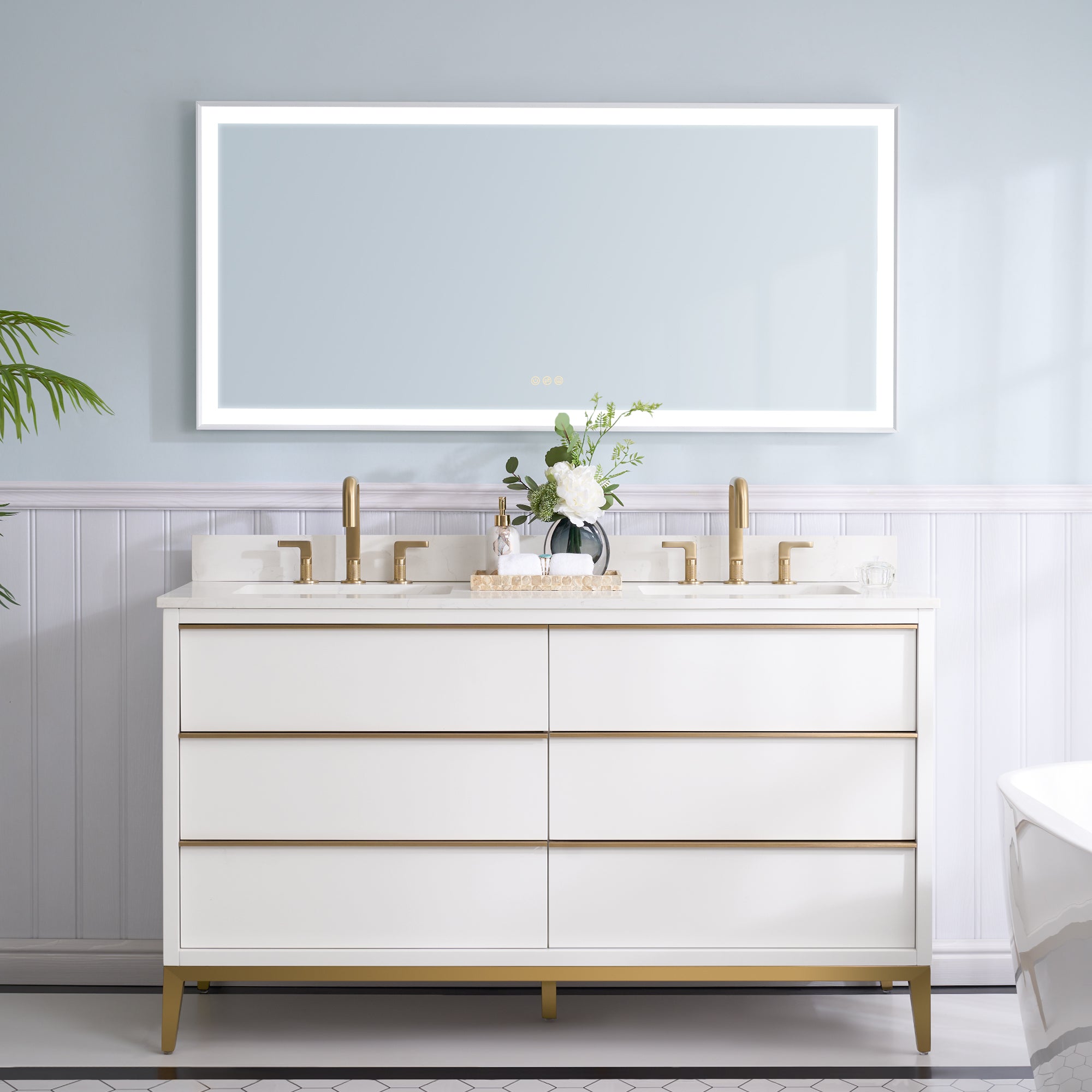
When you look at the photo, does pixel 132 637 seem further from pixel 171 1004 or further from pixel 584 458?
pixel 584 458

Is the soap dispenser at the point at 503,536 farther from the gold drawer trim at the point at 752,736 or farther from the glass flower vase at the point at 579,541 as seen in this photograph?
the gold drawer trim at the point at 752,736

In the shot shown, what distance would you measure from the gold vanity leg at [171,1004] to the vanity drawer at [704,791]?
777 mm

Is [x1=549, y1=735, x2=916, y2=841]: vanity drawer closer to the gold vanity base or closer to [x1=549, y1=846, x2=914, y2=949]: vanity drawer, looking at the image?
[x1=549, y1=846, x2=914, y2=949]: vanity drawer

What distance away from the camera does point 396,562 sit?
2.15 meters

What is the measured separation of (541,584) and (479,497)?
0.36 metres

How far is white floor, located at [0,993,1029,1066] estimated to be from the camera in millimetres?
1896

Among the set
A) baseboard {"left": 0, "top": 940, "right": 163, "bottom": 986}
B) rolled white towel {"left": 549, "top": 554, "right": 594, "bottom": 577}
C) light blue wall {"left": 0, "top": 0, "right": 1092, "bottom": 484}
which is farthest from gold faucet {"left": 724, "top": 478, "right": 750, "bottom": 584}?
baseboard {"left": 0, "top": 940, "right": 163, "bottom": 986}

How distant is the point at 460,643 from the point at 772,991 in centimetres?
112

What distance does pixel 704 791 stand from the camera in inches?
71.2

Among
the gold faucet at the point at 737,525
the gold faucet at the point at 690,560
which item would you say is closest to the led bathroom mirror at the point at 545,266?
the gold faucet at the point at 737,525

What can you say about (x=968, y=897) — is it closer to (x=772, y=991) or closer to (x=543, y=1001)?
(x=772, y=991)

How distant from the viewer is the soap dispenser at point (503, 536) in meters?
2.07

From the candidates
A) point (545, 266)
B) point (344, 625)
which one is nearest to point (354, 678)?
point (344, 625)

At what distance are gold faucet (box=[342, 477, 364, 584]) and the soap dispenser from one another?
297 mm
